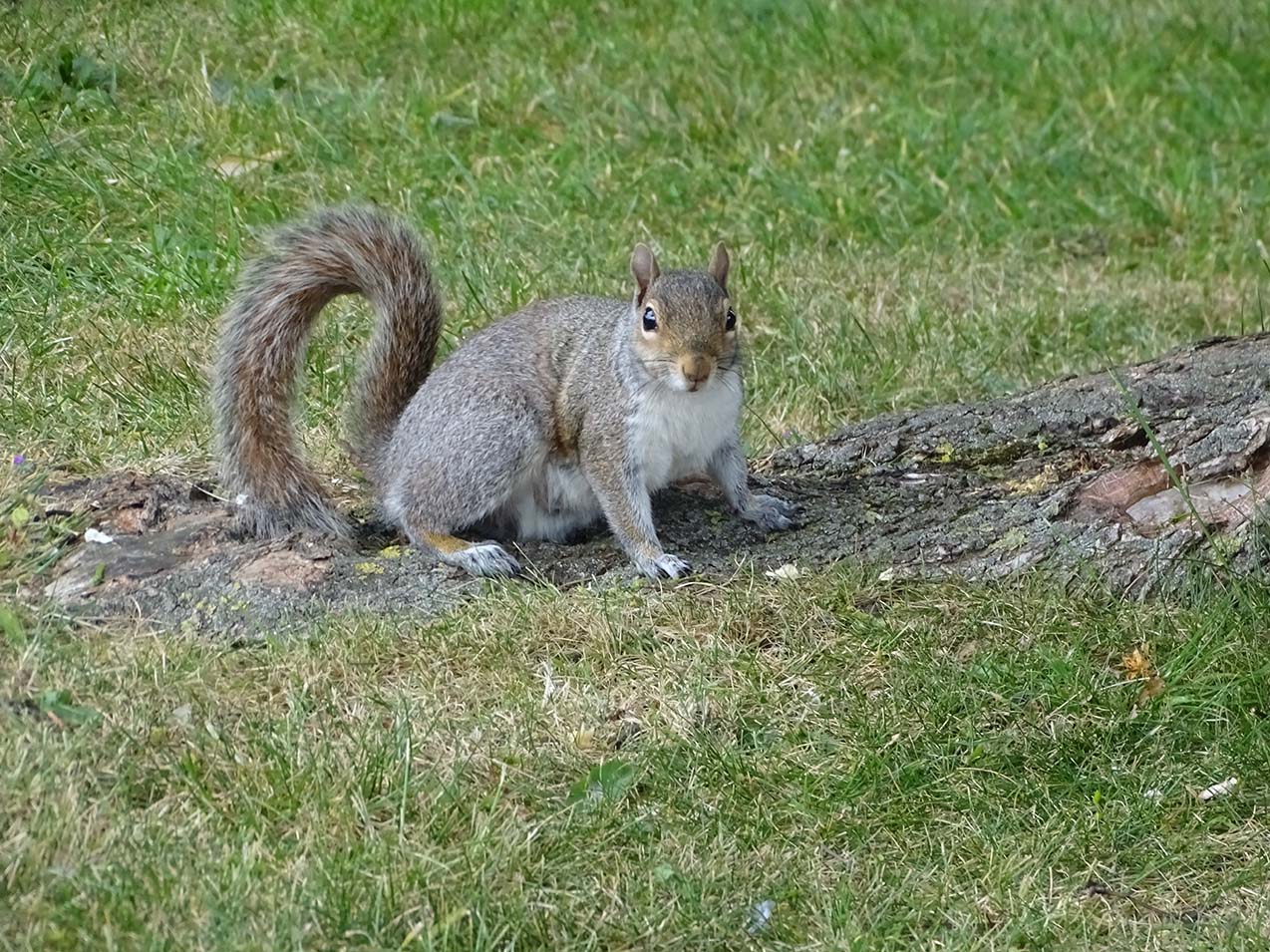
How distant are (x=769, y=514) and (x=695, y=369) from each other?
385mm

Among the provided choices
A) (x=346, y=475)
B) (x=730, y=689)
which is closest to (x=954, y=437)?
(x=730, y=689)

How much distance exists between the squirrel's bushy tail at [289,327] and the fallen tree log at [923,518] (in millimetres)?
80

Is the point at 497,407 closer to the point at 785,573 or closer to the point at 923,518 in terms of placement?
the point at 785,573

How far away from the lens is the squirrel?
3018 millimetres

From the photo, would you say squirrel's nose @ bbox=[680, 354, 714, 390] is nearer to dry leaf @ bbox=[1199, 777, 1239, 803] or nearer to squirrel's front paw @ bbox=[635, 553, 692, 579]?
squirrel's front paw @ bbox=[635, 553, 692, 579]

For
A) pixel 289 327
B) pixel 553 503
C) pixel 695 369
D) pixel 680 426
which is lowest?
pixel 553 503

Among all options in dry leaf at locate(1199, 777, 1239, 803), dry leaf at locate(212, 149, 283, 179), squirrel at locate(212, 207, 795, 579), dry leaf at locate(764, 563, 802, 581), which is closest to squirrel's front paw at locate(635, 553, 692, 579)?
squirrel at locate(212, 207, 795, 579)

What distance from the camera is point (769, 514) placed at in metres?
3.18

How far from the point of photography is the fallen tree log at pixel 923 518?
288 centimetres

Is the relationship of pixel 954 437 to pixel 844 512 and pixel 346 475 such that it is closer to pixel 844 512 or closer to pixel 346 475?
pixel 844 512

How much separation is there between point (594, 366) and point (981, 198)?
7.89ft

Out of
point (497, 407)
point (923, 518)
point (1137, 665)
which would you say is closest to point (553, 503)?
point (497, 407)

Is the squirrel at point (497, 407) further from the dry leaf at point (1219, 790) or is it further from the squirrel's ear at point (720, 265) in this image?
the dry leaf at point (1219, 790)

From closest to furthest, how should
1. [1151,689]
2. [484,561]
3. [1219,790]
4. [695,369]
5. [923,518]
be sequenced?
[1219,790] < [1151,689] < [695,369] < [484,561] < [923,518]
